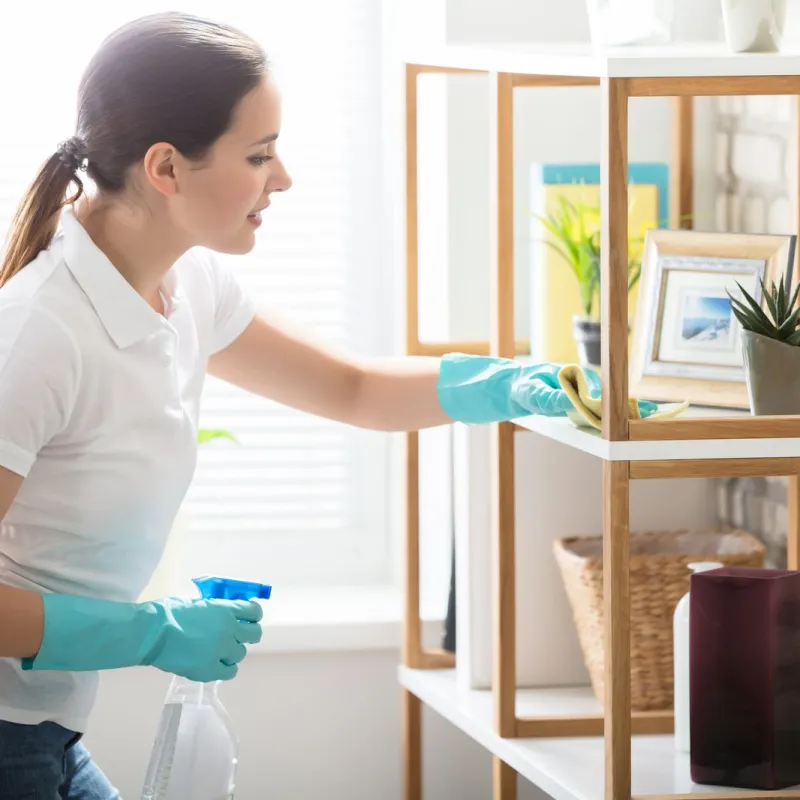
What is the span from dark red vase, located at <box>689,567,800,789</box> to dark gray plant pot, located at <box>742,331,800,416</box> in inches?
7.8

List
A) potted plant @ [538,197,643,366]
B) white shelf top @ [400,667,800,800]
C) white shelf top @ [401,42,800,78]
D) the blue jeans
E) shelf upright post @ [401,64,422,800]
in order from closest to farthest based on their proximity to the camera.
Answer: white shelf top @ [401,42,800,78], the blue jeans, white shelf top @ [400,667,800,800], potted plant @ [538,197,643,366], shelf upright post @ [401,64,422,800]

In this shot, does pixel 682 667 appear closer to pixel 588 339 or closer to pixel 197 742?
pixel 588 339

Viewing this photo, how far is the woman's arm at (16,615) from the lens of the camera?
1.28 metres

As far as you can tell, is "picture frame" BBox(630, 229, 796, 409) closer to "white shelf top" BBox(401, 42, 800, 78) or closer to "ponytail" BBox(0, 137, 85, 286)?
"white shelf top" BBox(401, 42, 800, 78)

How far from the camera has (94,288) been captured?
1.39 m

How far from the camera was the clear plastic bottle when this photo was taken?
1.54 metres

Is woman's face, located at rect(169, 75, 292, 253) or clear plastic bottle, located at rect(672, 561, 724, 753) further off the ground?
woman's face, located at rect(169, 75, 292, 253)

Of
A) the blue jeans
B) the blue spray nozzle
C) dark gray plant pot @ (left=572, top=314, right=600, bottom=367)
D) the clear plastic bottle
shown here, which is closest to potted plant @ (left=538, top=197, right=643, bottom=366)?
dark gray plant pot @ (left=572, top=314, right=600, bottom=367)

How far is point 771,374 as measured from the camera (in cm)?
135

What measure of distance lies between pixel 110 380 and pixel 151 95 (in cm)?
29

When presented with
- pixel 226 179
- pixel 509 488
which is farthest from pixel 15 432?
pixel 509 488

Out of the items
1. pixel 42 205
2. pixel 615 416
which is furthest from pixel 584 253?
pixel 42 205

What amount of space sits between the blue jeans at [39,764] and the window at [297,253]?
84cm

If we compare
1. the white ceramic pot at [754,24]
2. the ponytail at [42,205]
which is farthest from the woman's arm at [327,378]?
the white ceramic pot at [754,24]
